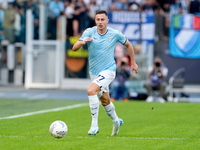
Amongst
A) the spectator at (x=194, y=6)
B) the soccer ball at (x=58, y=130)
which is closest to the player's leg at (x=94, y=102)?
the soccer ball at (x=58, y=130)

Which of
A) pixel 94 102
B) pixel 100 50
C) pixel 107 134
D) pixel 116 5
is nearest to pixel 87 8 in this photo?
pixel 116 5

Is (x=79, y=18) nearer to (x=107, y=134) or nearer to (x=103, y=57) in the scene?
(x=103, y=57)

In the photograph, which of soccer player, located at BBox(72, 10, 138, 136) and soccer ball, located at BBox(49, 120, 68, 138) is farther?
soccer player, located at BBox(72, 10, 138, 136)

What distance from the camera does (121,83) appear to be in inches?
728

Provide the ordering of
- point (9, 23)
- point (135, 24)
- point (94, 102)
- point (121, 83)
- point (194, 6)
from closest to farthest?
Result: point (94, 102)
point (121, 83)
point (135, 24)
point (194, 6)
point (9, 23)

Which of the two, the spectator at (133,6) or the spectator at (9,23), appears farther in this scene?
the spectator at (9,23)

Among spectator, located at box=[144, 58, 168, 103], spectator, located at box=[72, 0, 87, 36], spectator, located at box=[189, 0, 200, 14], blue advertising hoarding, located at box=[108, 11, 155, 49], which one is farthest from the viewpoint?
spectator, located at box=[72, 0, 87, 36]

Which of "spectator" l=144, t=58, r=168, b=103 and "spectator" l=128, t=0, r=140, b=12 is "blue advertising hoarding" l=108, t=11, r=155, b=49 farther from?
"spectator" l=144, t=58, r=168, b=103

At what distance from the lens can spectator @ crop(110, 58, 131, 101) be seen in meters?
18.5

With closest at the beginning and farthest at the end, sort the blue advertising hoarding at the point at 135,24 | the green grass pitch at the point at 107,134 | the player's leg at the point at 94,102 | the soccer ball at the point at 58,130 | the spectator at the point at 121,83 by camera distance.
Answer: the green grass pitch at the point at 107,134, the soccer ball at the point at 58,130, the player's leg at the point at 94,102, the spectator at the point at 121,83, the blue advertising hoarding at the point at 135,24

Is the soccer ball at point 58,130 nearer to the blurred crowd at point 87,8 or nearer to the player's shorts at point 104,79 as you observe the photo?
the player's shorts at point 104,79

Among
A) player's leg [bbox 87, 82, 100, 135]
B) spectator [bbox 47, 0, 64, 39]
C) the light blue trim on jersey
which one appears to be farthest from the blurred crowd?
player's leg [bbox 87, 82, 100, 135]

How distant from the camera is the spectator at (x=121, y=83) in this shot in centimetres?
1847

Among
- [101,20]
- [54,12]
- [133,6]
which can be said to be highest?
[133,6]
